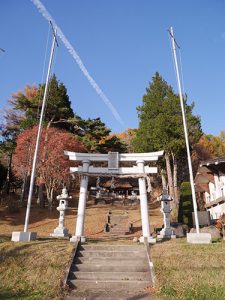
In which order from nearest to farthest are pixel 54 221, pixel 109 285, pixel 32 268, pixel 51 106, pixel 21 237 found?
pixel 109 285 < pixel 32 268 < pixel 21 237 < pixel 54 221 < pixel 51 106

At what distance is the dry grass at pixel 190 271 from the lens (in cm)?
810

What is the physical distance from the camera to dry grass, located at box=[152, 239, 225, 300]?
810 centimetres

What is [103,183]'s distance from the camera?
4528 cm

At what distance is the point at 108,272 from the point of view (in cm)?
1000

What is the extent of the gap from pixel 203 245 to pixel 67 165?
21744mm

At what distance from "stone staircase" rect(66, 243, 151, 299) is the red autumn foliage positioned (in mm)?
19402

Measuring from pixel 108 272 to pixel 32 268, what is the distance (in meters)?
2.68

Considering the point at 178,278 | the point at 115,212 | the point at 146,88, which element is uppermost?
the point at 146,88

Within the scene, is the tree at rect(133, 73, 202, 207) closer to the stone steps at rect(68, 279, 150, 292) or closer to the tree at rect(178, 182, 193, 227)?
the tree at rect(178, 182, 193, 227)

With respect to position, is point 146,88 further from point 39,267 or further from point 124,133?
point 39,267

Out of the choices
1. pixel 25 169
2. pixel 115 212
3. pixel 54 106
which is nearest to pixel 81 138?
pixel 54 106

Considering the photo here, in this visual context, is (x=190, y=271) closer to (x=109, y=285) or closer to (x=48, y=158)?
(x=109, y=285)

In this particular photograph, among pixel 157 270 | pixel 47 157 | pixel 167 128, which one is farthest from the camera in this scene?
pixel 47 157

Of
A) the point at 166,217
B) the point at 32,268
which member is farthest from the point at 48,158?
the point at 32,268
